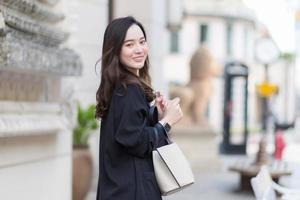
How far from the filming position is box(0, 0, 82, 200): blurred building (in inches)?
171

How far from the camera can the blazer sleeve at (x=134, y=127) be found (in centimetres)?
318

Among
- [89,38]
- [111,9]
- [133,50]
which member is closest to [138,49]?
[133,50]

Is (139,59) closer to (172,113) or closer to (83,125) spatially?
(172,113)

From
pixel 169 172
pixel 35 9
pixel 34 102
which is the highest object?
pixel 35 9

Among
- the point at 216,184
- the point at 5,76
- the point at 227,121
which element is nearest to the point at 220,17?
the point at 227,121

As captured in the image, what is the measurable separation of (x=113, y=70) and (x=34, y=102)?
1.93 meters

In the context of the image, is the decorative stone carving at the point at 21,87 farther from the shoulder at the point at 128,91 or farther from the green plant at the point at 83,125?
the green plant at the point at 83,125

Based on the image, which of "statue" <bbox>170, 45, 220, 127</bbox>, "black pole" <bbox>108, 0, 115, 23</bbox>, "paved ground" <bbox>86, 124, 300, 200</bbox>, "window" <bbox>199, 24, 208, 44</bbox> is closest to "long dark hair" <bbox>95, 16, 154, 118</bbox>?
"paved ground" <bbox>86, 124, 300, 200</bbox>

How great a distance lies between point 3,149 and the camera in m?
4.49

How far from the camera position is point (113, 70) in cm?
332

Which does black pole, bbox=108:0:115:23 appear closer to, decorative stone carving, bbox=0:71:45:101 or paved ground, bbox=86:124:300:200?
paved ground, bbox=86:124:300:200

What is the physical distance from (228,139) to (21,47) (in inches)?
662

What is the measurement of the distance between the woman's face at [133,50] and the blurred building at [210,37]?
149 feet

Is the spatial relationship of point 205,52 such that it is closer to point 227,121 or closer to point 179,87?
point 179,87
